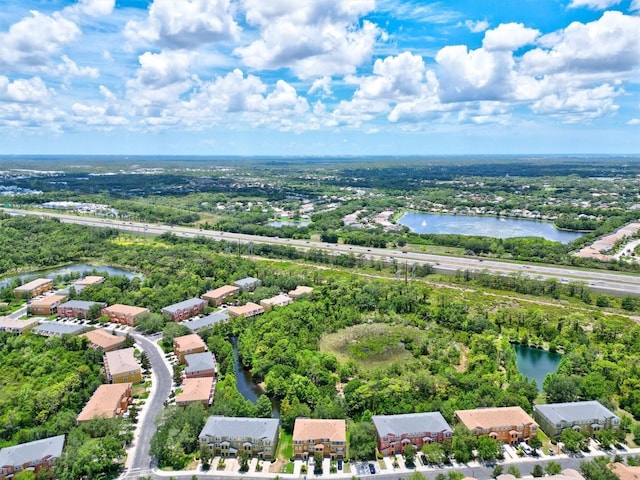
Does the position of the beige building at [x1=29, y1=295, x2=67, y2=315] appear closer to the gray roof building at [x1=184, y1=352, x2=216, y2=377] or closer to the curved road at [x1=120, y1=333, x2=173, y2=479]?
the curved road at [x1=120, y1=333, x2=173, y2=479]

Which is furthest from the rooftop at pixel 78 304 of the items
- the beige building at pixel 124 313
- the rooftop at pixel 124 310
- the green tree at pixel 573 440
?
the green tree at pixel 573 440

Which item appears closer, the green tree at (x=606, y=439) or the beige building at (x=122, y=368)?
the green tree at (x=606, y=439)

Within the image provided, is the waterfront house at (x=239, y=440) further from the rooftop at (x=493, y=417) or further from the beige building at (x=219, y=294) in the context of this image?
the beige building at (x=219, y=294)

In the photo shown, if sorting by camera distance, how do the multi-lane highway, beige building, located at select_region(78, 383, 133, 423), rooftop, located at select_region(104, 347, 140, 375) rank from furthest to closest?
the multi-lane highway, rooftop, located at select_region(104, 347, 140, 375), beige building, located at select_region(78, 383, 133, 423)

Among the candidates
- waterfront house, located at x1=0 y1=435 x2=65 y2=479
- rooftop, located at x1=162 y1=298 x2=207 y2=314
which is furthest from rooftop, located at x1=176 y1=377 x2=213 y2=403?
rooftop, located at x1=162 y1=298 x2=207 y2=314

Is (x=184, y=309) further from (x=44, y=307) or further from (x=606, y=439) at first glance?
(x=606, y=439)

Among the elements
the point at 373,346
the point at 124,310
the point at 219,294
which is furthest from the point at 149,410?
the point at 219,294

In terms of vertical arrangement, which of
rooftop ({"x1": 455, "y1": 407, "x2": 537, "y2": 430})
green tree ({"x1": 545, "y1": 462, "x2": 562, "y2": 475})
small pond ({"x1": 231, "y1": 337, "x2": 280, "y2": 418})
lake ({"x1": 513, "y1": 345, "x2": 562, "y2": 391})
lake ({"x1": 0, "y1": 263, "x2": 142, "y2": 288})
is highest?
rooftop ({"x1": 455, "y1": 407, "x2": 537, "y2": 430})
